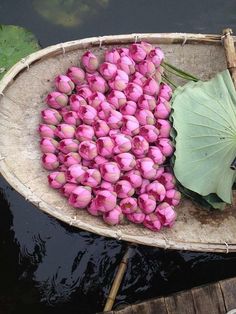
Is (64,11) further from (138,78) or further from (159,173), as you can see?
(159,173)

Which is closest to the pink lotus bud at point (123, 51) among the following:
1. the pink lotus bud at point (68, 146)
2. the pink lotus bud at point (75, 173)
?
the pink lotus bud at point (68, 146)

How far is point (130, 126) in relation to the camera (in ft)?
6.10

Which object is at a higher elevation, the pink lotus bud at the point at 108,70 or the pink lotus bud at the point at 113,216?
the pink lotus bud at the point at 108,70

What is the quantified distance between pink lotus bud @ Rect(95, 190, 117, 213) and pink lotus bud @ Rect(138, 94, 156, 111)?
1.25ft

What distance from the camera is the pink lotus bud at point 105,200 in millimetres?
1745

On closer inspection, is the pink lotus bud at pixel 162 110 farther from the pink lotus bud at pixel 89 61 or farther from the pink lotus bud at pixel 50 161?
the pink lotus bud at pixel 50 161

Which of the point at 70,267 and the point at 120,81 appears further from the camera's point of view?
the point at 70,267

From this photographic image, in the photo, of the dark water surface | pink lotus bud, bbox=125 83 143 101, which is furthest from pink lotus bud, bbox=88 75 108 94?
the dark water surface

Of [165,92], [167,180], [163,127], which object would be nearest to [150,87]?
[165,92]

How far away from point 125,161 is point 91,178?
140mm

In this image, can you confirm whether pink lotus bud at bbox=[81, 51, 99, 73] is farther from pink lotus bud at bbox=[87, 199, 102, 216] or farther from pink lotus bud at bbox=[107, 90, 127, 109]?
pink lotus bud at bbox=[87, 199, 102, 216]

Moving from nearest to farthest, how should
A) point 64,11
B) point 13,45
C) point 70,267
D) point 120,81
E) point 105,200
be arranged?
1. point 105,200
2. point 120,81
3. point 70,267
4. point 13,45
5. point 64,11

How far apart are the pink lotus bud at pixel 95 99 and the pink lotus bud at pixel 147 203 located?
41 centimetres

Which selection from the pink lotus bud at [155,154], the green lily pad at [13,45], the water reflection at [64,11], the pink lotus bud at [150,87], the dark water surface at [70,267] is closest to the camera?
the pink lotus bud at [155,154]
